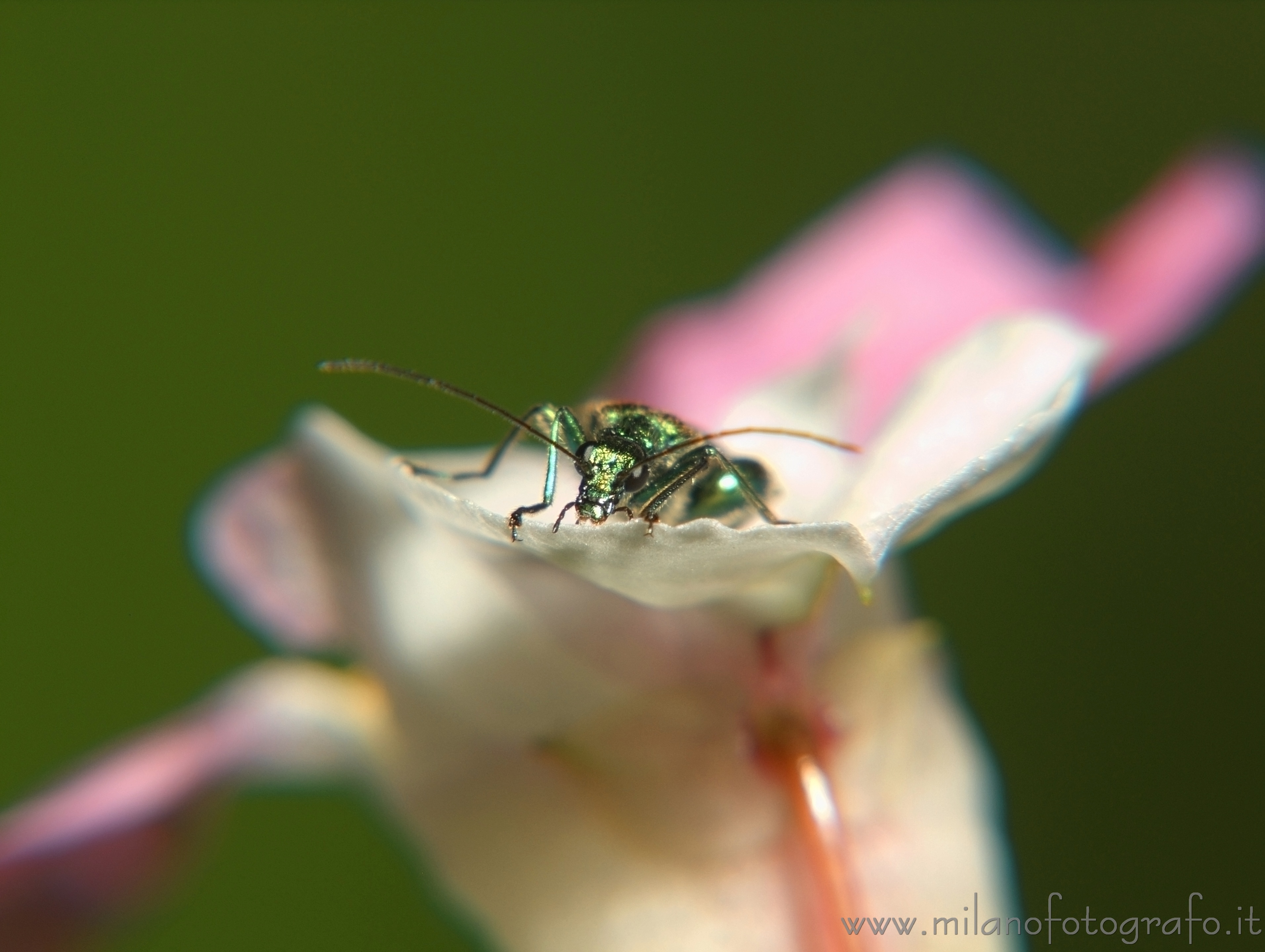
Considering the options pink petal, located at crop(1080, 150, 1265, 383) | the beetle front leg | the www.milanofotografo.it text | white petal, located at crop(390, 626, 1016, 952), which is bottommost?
the www.milanofotografo.it text

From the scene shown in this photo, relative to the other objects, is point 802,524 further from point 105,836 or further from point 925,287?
point 925,287

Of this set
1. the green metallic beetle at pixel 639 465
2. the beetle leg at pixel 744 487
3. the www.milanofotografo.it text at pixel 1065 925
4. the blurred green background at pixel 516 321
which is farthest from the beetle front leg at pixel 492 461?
the blurred green background at pixel 516 321

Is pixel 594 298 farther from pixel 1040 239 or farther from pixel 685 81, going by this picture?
pixel 1040 239

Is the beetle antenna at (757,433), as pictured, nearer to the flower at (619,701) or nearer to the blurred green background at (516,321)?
the flower at (619,701)

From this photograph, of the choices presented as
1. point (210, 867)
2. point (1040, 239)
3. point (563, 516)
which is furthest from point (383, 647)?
point (210, 867)

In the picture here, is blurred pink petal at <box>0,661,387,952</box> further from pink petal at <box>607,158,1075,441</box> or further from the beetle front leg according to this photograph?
pink petal at <box>607,158,1075,441</box>

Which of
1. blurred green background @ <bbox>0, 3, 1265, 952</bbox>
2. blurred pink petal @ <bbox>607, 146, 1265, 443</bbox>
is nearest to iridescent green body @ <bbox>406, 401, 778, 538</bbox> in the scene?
blurred pink petal @ <bbox>607, 146, 1265, 443</bbox>

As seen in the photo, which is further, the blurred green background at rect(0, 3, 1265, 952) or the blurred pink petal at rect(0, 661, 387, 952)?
the blurred green background at rect(0, 3, 1265, 952)
